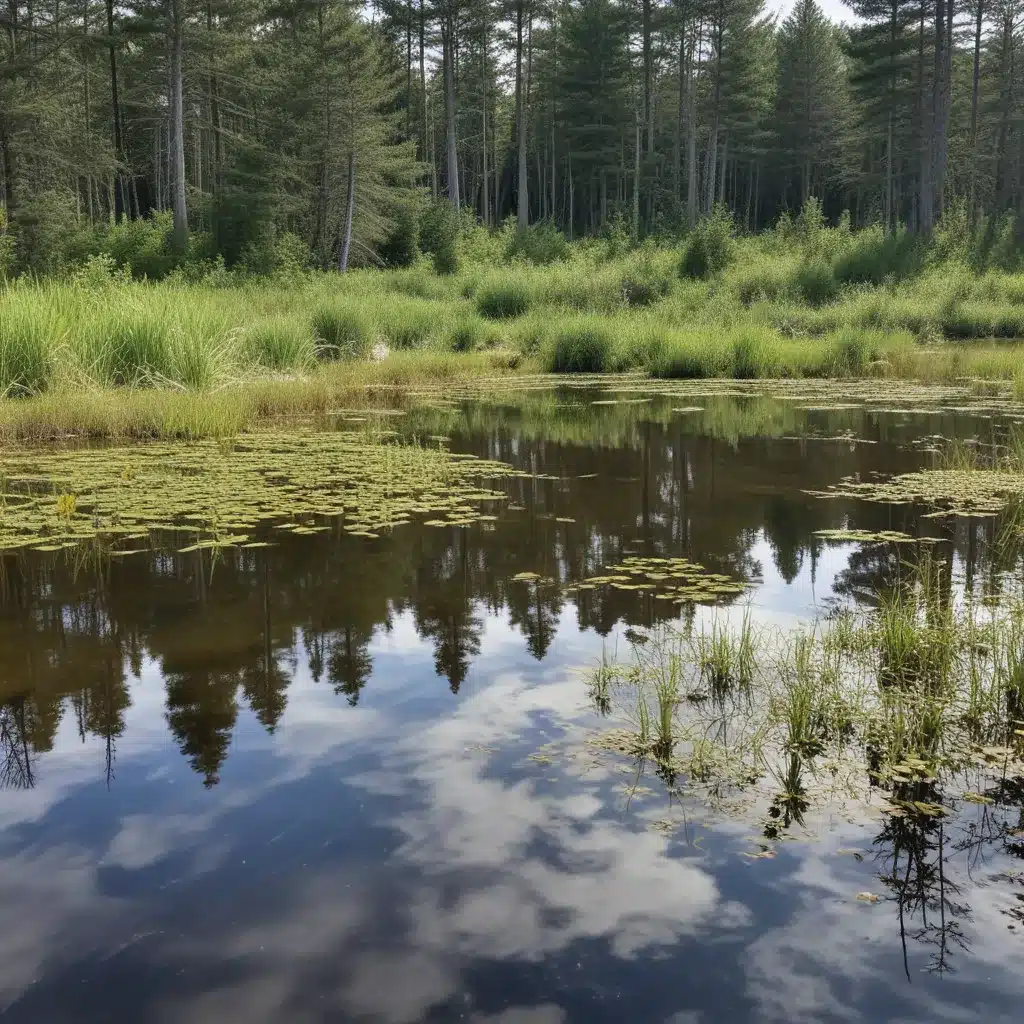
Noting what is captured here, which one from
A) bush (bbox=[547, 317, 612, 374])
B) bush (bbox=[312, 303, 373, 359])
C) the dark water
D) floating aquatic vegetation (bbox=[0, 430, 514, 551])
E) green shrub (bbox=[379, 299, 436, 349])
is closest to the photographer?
the dark water

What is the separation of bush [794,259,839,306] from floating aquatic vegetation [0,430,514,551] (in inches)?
764

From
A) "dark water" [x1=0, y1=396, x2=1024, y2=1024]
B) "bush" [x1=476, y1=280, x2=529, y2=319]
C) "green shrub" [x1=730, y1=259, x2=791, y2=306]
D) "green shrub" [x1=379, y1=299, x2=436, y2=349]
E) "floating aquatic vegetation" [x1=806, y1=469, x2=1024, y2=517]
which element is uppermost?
"green shrub" [x1=730, y1=259, x2=791, y2=306]

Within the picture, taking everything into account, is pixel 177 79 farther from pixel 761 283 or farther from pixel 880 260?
pixel 880 260

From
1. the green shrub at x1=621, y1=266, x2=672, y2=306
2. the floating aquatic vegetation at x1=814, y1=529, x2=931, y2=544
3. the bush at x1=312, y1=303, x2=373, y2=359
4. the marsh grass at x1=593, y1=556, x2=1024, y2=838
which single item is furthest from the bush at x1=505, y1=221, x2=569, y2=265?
the marsh grass at x1=593, y1=556, x2=1024, y2=838

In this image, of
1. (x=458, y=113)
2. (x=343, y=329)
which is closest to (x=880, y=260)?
(x=343, y=329)

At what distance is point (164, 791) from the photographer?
3260mm

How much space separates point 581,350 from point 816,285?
35.7 ft

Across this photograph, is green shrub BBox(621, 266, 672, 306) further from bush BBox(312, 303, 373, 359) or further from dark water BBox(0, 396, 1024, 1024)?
dark water BBox(0, 396, 1024, 1024)

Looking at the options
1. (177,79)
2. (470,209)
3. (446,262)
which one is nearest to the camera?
(177,79)

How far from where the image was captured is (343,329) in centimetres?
1753

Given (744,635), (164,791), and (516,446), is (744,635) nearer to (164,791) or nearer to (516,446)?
(164,791)

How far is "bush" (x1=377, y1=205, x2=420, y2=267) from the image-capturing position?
3384 centimetres

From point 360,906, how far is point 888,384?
49.4 ft

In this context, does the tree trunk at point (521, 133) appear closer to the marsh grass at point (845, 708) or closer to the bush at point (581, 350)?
the bush at point (581, 350)
